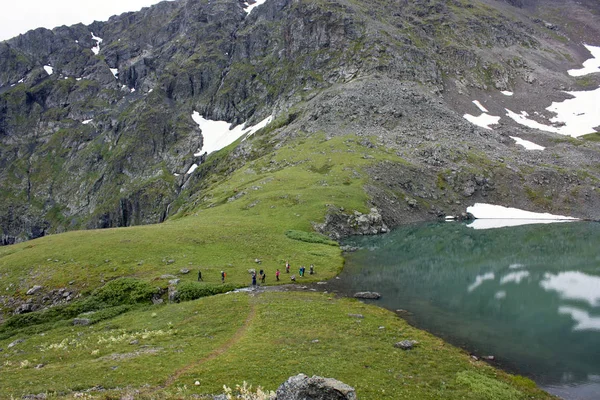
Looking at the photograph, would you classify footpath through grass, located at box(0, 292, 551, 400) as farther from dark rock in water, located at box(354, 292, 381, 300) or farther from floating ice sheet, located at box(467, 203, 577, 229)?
floating ice sheet, located at box(467, 203, 577, 229)

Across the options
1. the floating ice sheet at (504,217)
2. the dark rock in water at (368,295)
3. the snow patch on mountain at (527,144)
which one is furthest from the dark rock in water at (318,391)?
the snow patch on mountain at (527,144)

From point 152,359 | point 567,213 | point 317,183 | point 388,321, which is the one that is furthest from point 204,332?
point 567,213

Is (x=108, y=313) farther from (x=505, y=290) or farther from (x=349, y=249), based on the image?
(x=505, y=290)

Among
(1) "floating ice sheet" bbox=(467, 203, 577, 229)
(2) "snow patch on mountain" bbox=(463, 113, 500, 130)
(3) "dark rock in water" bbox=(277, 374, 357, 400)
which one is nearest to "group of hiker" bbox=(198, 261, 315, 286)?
(3) "dark rock in water" bbox=(277, 374, 357, 400)

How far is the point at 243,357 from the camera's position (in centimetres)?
2377

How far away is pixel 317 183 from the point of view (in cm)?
10138

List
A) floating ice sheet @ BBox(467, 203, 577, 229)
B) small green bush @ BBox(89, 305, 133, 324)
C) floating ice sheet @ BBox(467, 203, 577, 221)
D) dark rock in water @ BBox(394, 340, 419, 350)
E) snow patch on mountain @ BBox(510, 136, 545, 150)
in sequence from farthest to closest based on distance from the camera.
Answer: snow patch on mountain @ BBox(510, 136, 545, 150) < floating ice sheet @ BBox(467, 203, 577, 221) < floating ice sheet @ BBox(467, 203, 577, 229) < small green bush @ BBox(89, 305, 133, 324) < dark rock in water @ BBox(394, 340, 419, 350)

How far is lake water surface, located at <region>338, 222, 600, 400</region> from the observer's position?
26391mm

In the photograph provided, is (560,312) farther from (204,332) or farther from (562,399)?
(204,332)

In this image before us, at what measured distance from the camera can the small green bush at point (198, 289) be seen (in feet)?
134

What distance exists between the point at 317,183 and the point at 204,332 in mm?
74330

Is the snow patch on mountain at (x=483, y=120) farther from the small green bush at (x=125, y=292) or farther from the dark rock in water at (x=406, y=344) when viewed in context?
the small green bush at (x=125, y=292)

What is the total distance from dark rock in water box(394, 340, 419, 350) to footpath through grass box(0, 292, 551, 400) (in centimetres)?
53

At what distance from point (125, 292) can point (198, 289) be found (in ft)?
29.4
